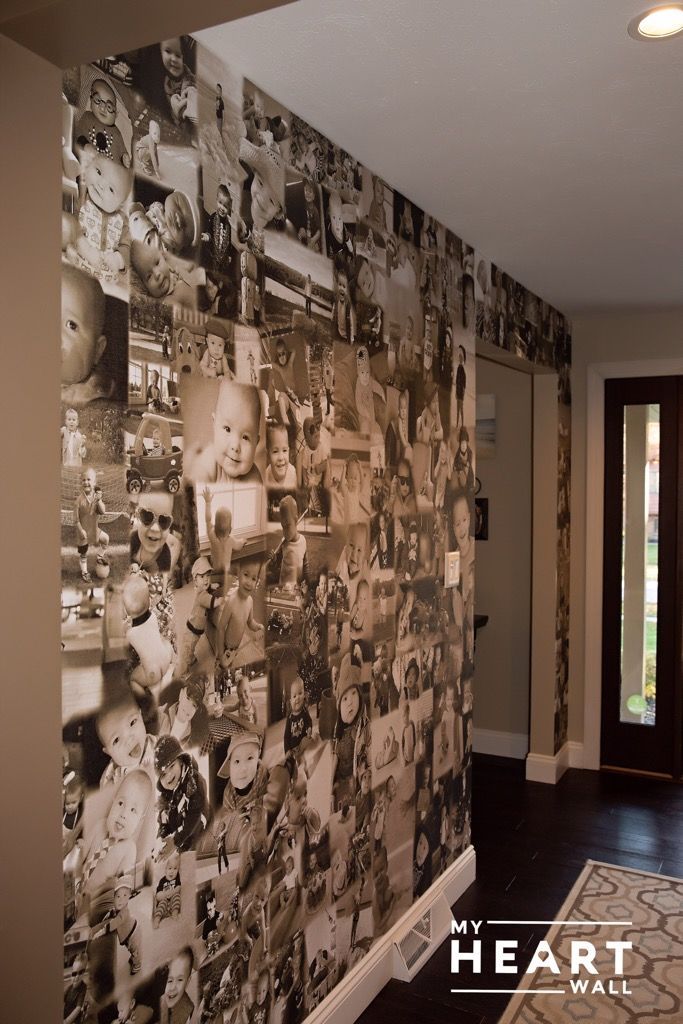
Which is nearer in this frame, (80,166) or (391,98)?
(80,166)

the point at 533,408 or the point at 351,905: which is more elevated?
the point at 533,408

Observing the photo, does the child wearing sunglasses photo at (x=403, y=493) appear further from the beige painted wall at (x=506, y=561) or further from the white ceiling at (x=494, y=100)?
the beige painted wall at (x=506, y=561)

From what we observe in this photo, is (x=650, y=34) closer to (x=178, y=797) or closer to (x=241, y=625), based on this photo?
(x=241, y=625)

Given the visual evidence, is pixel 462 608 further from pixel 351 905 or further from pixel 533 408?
pixel 533 408

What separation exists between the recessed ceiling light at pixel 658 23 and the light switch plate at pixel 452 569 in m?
1.88

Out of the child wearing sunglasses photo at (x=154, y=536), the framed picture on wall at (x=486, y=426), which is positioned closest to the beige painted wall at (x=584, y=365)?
the framed picture on wall at (x=486, y=426)

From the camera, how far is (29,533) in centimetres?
130

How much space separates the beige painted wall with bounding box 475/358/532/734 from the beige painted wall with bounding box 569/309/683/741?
0.27 meters

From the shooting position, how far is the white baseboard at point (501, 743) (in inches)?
204

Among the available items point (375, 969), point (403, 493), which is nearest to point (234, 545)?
point (403, 493)

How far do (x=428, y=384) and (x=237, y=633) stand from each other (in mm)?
1413

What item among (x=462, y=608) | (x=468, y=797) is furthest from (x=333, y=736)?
(x=468, y=797)

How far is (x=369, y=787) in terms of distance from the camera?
266cm

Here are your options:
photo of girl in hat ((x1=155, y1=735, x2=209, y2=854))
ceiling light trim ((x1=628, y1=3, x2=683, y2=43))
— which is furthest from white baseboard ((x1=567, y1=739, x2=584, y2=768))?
ceiling light trim ((x1=628, y1=3, x2=683, y2=43))
